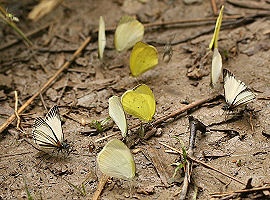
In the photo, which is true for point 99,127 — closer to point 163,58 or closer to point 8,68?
point 163,58

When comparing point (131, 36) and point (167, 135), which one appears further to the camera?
point (131, 36)

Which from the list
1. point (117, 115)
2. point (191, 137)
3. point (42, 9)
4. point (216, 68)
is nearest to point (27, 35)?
point (42, 9)

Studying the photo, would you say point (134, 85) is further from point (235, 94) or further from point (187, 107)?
point (235, 94)

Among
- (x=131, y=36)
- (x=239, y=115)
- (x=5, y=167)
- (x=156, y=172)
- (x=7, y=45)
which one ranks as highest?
(x=131, y=36)

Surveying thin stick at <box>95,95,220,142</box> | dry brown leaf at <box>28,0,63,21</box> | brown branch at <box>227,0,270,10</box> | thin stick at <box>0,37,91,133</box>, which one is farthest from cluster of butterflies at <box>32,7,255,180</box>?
dry brown leaf at <box>28,0,63,21</box>

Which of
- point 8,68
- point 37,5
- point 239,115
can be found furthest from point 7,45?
point 239,115

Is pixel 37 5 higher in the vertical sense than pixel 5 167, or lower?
higher

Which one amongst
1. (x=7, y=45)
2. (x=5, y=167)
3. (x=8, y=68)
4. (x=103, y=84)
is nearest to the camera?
(x=5, y=167)
